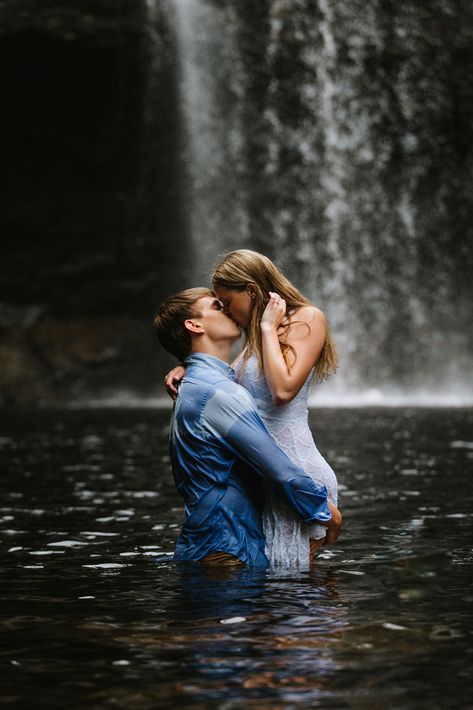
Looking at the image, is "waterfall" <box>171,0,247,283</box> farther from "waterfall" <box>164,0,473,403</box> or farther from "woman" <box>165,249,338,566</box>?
"woman" <box>165,249,338,566</box>

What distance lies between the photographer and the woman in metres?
4.98

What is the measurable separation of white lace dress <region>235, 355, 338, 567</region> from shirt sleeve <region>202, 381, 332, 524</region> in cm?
13

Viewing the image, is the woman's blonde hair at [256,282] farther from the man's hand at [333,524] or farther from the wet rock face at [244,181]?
the wet rock face at [244,181]

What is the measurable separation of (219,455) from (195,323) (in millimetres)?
643

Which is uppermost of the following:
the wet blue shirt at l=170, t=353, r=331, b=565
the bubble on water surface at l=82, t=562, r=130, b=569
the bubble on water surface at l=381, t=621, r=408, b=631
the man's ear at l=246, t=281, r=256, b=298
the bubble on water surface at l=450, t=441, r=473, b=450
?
the man's ear at l=246, t=281, r=256, b=298

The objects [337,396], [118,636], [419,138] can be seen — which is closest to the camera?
[118,636]

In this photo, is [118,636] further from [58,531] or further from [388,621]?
[58,531]

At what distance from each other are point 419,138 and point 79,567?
2567 centimetres

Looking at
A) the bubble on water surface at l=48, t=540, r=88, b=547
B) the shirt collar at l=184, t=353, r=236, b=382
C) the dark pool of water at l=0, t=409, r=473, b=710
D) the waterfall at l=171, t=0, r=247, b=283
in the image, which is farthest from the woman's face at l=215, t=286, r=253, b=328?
the waterfall at l=171, t=0, r=247, b=283

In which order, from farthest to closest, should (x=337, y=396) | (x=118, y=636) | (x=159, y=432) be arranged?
(x=337, y=396) → (x=159, y=432) → (x=118, y=636)

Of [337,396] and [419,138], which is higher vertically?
[419,138]

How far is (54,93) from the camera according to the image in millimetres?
28234

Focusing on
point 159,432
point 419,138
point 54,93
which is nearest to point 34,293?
point 54,93

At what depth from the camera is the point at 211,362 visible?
5.12 meters
